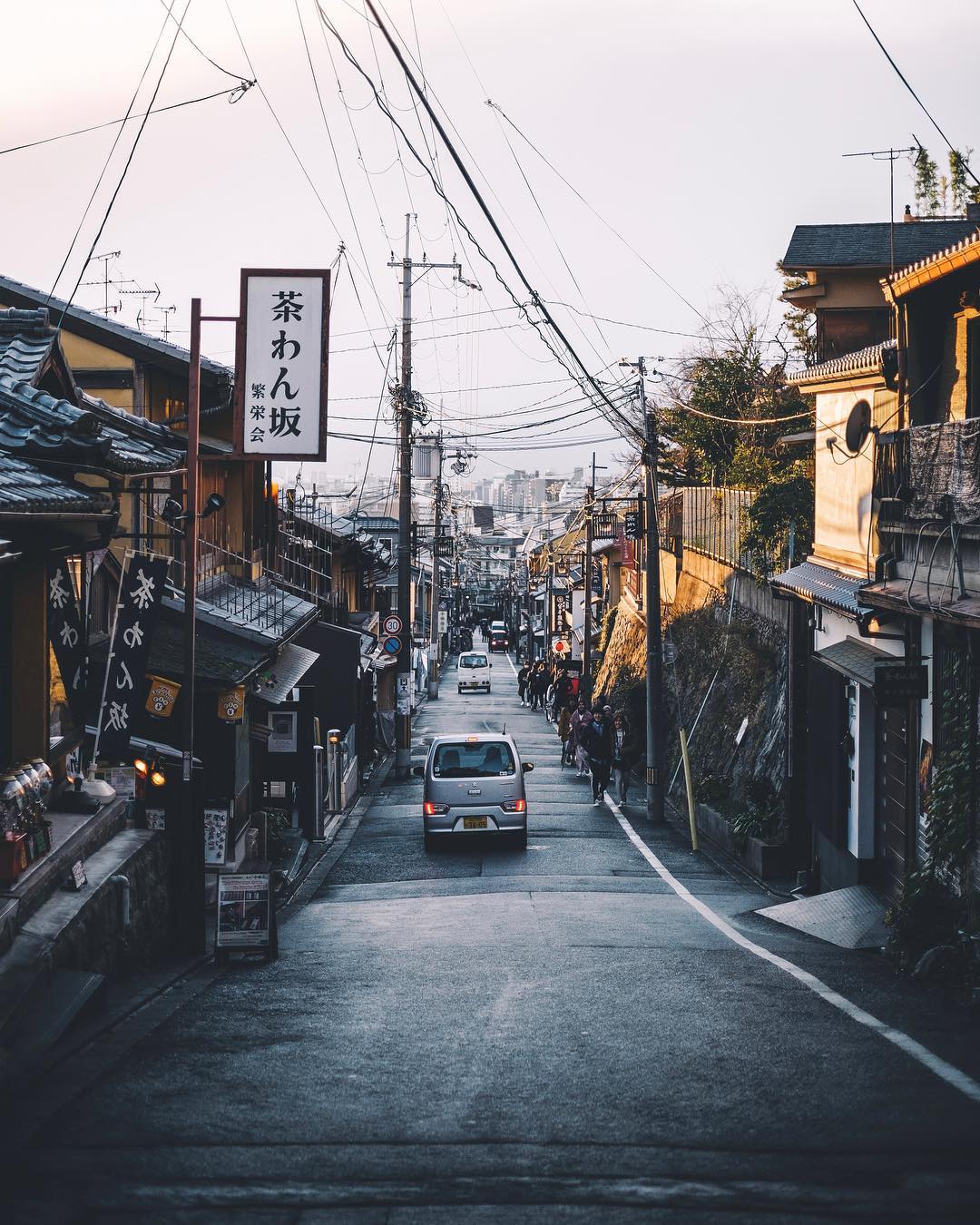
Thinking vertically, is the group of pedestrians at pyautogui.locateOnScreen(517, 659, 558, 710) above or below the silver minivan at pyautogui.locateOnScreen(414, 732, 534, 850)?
below

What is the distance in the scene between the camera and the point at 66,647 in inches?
495

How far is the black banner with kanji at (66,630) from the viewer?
1218 cm

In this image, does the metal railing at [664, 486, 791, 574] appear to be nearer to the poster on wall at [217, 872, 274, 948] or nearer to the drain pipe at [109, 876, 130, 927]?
the poster on wall at [217, 872, 274, 948]

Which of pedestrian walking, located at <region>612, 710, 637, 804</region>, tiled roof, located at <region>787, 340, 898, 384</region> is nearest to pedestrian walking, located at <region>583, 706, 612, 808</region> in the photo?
pedestrian walking, located at <region>612, 710, 637, 804</region>

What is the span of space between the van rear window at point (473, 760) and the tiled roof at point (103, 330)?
8.27 meters

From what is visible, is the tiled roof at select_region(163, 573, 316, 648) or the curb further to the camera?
the tiled roof at select_region(163, 573, 316, 648)

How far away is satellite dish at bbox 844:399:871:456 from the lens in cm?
1779

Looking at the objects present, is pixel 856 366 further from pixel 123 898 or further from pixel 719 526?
pixel 719 526

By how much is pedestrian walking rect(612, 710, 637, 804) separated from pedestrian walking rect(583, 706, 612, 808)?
1.05ft

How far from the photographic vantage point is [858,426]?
17875mm

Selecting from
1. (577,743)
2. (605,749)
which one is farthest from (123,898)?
(577,743)

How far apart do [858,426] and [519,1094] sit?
12.3 meters

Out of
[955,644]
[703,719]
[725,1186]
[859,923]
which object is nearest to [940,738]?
[955,644]

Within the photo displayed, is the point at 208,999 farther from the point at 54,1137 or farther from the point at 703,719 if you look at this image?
the point at 703,719
